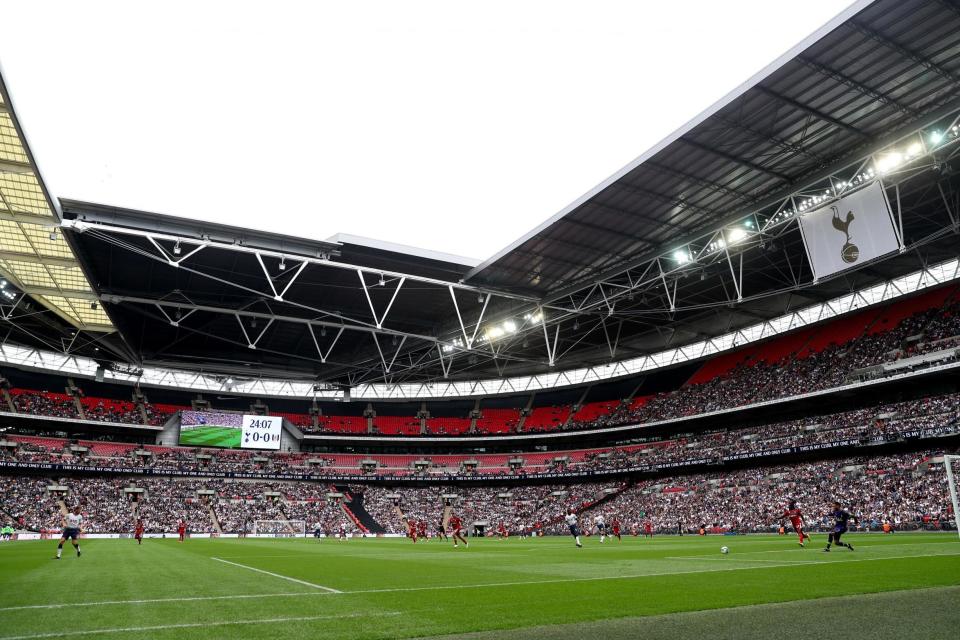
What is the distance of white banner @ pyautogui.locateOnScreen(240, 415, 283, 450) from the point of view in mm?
63656

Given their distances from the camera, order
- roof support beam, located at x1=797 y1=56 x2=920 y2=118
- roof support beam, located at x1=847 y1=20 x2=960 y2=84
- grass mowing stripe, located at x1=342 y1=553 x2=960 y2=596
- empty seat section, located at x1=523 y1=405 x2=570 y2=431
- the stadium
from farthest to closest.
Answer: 1. empty seat section, located at x1=523 y1=405 x2=570 y2=431
2. roof support beam, located at x1=797 y1=56 x2=920 y2=118
3. roof support beam, located at x1=847 y1=20 x2=960 y2=84
4. grass mowing stripe, located at x1=342 y1=553 x2=960 y2=596
5. the stadium

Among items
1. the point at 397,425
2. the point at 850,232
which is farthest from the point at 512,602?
the point at 397,425

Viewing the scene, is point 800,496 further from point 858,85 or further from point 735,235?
point 858,85

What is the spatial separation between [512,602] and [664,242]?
29.2m

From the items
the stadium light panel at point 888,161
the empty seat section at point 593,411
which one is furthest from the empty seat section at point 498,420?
the stadium light panel at point 888,161

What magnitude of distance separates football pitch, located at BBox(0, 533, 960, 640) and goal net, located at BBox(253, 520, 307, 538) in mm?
41610

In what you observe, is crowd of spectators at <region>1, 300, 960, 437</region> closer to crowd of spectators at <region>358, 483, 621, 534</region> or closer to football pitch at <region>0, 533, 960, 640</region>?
crowd of spectators at <region>358, 483, 621, 534</region>

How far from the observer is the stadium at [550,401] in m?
9.73

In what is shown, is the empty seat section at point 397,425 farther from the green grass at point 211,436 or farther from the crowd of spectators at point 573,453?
the green grass at point 211,436

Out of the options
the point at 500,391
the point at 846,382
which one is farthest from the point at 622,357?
the point at 846,382

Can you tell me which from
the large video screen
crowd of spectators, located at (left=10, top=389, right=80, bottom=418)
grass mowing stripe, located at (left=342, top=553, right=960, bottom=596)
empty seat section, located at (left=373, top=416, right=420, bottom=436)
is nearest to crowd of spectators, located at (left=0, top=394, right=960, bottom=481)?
the large video screen

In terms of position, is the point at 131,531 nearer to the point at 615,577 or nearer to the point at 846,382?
the point at 615,577

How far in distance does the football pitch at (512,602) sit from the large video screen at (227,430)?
51.8 metres

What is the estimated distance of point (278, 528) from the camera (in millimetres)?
53438
